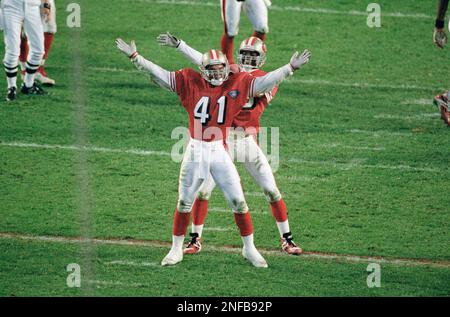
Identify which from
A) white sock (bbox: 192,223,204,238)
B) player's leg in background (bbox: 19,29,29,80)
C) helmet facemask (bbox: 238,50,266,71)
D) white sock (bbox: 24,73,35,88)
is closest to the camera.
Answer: helmet facemask (bbox: 238,50,266,71)

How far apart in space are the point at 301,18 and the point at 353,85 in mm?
2178

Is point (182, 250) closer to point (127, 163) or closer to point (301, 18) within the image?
point (127, 163)

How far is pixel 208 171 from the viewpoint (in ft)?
29.0

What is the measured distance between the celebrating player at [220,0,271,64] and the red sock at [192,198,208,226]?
299 centimetres

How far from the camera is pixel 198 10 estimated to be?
616 inches

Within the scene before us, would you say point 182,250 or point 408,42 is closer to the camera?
point 182,250

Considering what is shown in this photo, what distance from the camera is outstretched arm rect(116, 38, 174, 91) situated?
8711mm

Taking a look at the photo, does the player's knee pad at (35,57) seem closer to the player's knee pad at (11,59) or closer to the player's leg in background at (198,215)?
the player's knee pad at (11,59)

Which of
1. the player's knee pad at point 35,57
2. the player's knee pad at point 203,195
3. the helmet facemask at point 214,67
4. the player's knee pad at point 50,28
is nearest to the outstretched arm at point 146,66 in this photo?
the helmet facemask at point 214,67

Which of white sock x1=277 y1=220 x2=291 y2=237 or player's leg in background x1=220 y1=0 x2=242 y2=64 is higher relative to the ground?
player's leg in background x1=220 y1=0 x2=242 y2=64

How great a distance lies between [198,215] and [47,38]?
14.9 ft

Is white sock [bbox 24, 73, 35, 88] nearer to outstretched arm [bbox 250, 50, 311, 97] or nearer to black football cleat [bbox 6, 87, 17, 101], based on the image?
black football cleat [bbox 6, 87, 17, 101]

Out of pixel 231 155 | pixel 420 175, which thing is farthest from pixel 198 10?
pixel 231 155

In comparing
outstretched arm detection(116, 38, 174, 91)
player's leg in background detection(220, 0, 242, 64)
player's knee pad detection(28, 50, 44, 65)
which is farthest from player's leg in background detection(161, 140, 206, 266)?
player's knee pad detection(28, 50, 44, 65)
